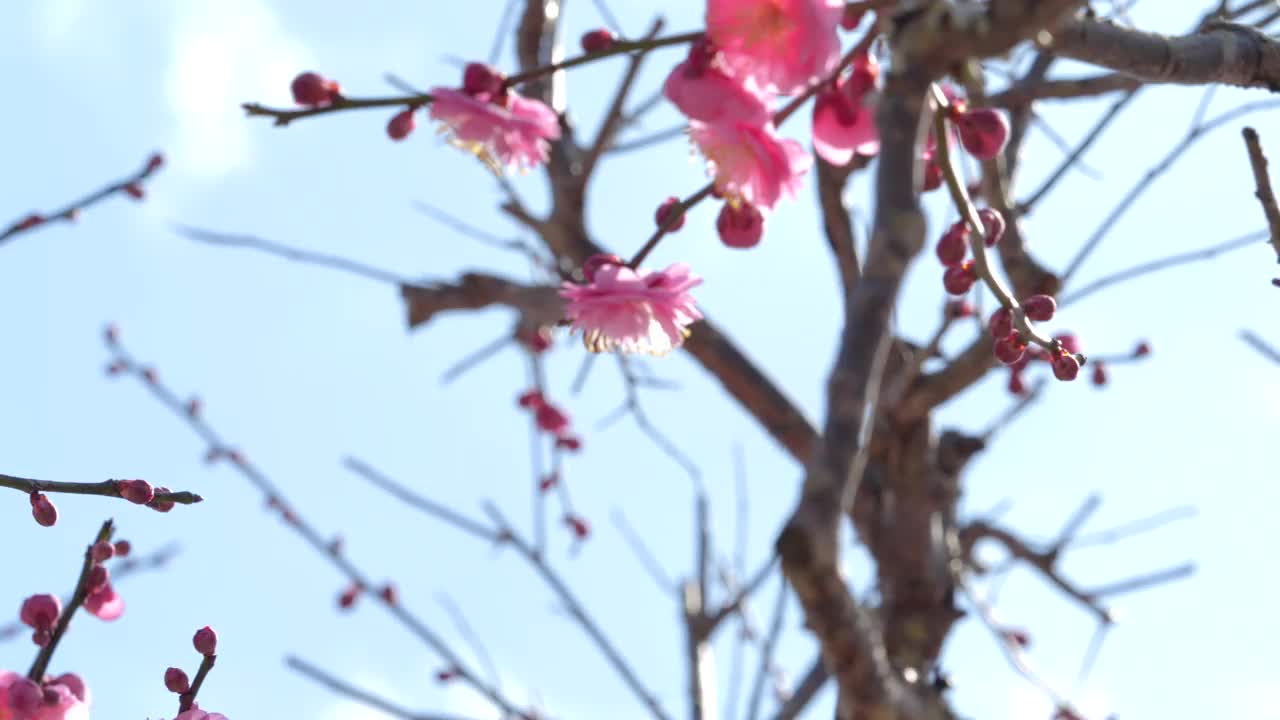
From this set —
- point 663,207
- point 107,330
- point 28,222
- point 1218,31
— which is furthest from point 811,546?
point 107,330

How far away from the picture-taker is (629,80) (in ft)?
7.93

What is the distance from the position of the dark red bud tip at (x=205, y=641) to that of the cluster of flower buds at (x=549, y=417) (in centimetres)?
231

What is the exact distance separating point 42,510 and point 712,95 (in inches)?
28.9

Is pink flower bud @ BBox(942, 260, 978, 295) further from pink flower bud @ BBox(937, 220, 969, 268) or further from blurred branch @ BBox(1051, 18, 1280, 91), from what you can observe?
blurred branch @ BBox(1051, 18, 1280, 91)

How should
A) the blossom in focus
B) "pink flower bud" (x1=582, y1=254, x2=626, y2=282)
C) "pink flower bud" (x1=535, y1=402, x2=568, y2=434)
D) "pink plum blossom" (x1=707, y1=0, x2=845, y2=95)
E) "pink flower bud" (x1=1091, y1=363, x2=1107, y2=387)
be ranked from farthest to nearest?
"pink flower bud" (x1=535, y1=402, x2=568, y2=434) → "pink flower bud" (x1=1091, y1=363, x2=1107, y2=387) → "pink flower bud" (x1=582, y1=254, x2=626, y2=282) → the blossom in focus → "pink plum blossom" (x1=707, y1=0, x2=845, y2=95)

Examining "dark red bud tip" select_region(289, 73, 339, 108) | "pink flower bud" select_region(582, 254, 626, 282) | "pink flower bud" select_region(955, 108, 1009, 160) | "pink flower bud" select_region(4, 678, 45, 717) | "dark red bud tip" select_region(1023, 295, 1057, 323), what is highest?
"dark red bud tip" select_region(1023, 295, 1057, 323)

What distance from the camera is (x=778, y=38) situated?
2.98 feet

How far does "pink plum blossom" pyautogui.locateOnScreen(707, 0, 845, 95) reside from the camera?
882mm

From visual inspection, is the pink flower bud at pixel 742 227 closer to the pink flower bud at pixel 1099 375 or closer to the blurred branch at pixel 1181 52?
the blurred branch at pixel 1181 52

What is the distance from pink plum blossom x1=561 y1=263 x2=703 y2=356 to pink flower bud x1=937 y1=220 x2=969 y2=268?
0.24 m

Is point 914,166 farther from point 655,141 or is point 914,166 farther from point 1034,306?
point 655,141

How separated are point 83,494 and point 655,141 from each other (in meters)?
2.03

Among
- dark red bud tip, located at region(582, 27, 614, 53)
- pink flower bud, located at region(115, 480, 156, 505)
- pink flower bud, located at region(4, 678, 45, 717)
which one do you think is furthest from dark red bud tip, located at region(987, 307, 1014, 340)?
pink flower bud, located at region(4, 678, 45, 717)

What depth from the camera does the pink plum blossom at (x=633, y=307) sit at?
1069 mm
